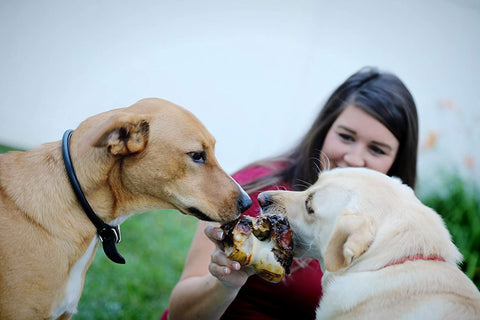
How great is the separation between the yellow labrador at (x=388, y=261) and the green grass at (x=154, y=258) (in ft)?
7.96

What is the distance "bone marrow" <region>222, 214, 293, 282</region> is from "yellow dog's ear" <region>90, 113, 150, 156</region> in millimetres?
622

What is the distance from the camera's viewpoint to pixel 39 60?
3438 millimetres

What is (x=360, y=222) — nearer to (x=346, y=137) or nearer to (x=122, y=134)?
(x=122, y=134)

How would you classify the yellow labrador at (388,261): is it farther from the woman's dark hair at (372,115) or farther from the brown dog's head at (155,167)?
the woman's dark hair at (372,115)

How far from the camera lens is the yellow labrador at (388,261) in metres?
1.72

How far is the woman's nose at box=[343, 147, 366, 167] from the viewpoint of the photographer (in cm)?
291

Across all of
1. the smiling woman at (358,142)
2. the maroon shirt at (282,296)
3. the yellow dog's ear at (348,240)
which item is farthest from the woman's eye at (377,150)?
the yellow dog's ear at (348,240)

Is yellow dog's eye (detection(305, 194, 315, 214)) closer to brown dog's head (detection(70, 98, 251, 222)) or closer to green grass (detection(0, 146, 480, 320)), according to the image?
brown dog's head (detection(70, 98, 251, 222))

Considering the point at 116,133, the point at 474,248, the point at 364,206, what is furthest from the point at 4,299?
the point at 474,248

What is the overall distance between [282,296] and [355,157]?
3.81 feet

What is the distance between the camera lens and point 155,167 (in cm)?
199

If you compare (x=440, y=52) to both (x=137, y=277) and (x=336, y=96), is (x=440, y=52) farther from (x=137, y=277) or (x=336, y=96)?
(x=137, y=277)

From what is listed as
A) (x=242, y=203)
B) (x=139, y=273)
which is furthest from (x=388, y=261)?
(x=139, y=273)

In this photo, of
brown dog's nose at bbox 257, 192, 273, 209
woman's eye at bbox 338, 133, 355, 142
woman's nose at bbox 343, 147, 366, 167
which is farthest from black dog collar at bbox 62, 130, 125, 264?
woman's eye at bbox 338, 133, 355, 142
